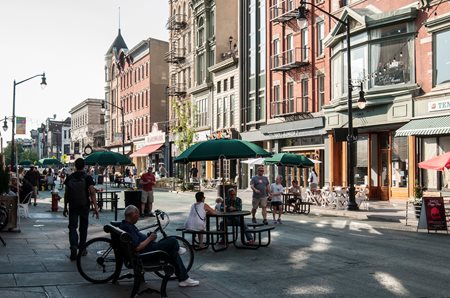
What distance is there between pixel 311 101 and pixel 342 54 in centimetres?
562

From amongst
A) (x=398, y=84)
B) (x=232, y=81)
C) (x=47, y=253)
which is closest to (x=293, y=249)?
(x=47, y=253)

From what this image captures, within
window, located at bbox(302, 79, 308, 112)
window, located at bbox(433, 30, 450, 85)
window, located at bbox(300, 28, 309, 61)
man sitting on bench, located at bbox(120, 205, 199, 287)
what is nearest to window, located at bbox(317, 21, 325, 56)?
window, located at bbox(300, 28, 309, 61)

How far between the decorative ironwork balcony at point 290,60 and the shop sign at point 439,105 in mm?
11516

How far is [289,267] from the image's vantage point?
1027 cm

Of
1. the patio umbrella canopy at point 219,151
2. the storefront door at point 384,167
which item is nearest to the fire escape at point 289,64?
the storefront door at point 384,167

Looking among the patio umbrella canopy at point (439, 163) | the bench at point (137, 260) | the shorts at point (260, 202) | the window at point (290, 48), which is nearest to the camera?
the bench at point (137, 260)

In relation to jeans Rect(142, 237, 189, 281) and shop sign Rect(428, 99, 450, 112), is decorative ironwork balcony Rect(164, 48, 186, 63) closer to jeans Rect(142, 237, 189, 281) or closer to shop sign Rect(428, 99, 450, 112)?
shop sign Rect(428, 99, 450, 112)

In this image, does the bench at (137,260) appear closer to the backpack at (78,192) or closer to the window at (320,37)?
the backpack at (78,192)

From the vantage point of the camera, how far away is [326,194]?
2512 centimetres

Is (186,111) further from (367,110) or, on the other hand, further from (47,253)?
(47,253)

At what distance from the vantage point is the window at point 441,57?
2447cm

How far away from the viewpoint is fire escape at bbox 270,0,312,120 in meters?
36.0

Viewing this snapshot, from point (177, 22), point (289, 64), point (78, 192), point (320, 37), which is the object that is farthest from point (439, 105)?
point (177, 22)

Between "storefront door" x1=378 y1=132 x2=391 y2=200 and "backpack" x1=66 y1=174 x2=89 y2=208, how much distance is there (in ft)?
67.5
